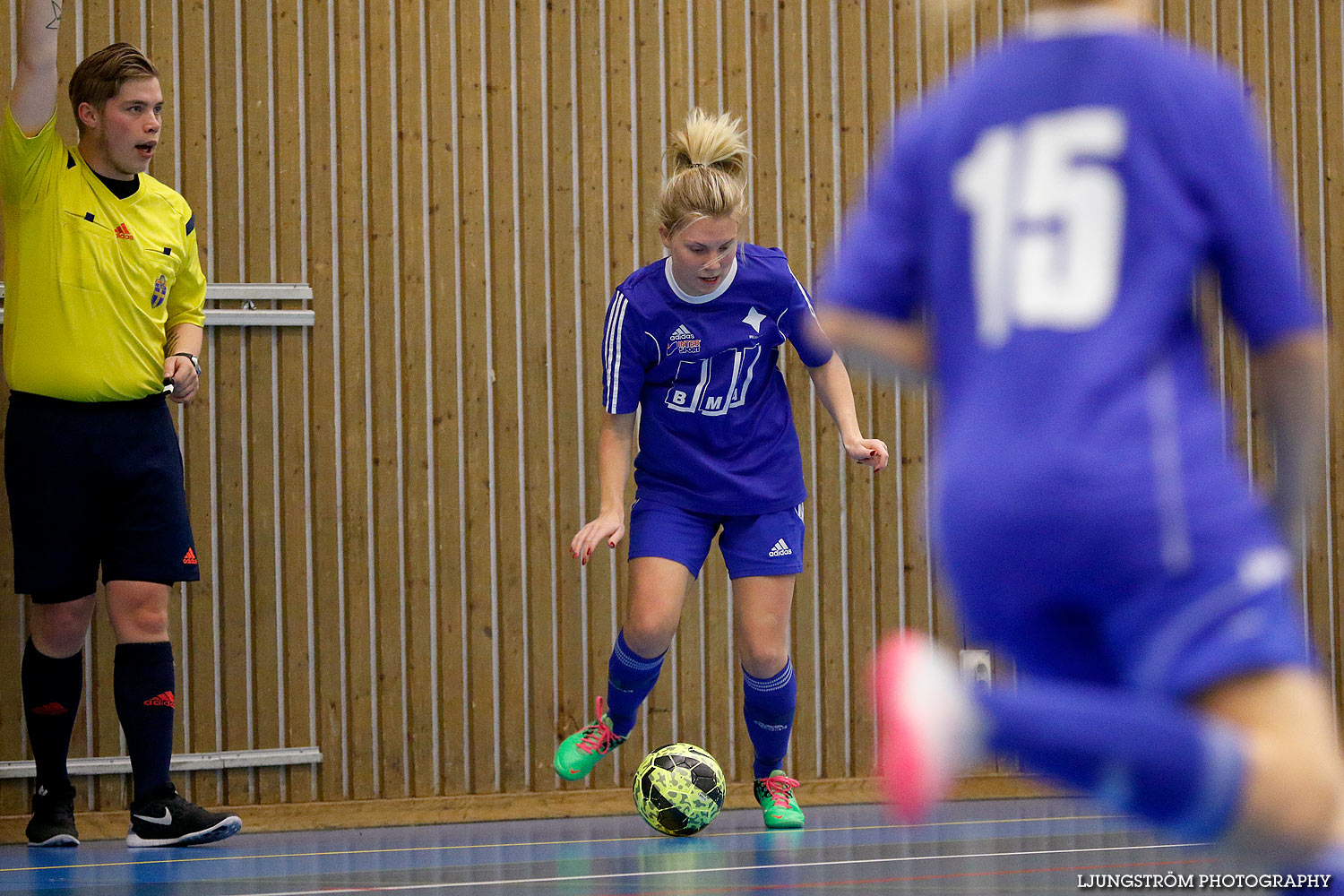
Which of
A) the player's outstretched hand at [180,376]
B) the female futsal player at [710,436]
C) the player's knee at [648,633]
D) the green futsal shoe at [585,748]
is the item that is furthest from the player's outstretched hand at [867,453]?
the player's outstretched hand at [180,376]

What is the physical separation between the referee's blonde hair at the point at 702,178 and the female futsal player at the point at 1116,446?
269 centimetres

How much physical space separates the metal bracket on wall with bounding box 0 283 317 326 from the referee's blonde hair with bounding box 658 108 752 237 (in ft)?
5.45

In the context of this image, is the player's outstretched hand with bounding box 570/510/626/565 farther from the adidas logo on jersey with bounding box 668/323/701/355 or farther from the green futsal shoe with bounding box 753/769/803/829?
the green futsal shoe with bounding box 753/769/803/829

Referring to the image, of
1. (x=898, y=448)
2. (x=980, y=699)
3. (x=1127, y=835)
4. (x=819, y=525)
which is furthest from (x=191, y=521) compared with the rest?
(x=980, y=699)

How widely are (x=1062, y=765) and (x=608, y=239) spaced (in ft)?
15.6

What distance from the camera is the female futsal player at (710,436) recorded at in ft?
15.0

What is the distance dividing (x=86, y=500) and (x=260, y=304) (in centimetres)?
129

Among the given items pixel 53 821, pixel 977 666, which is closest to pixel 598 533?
pixel 53 821

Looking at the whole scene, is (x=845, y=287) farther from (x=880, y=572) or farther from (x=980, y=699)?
(x=880, y=572)

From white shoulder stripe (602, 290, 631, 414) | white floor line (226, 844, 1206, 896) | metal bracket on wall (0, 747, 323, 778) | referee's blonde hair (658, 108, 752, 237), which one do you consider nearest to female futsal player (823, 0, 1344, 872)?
white floor line (226, 844, 1206, 896)

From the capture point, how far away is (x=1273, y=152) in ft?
21.8

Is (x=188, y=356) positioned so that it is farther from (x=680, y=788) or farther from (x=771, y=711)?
(x=771, y=711)

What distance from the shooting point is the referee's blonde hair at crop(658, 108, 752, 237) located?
4383mm

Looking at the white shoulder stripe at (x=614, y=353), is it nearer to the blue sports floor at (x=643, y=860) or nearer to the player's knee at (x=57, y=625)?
the blue sports floor at (x=643, y=860)
